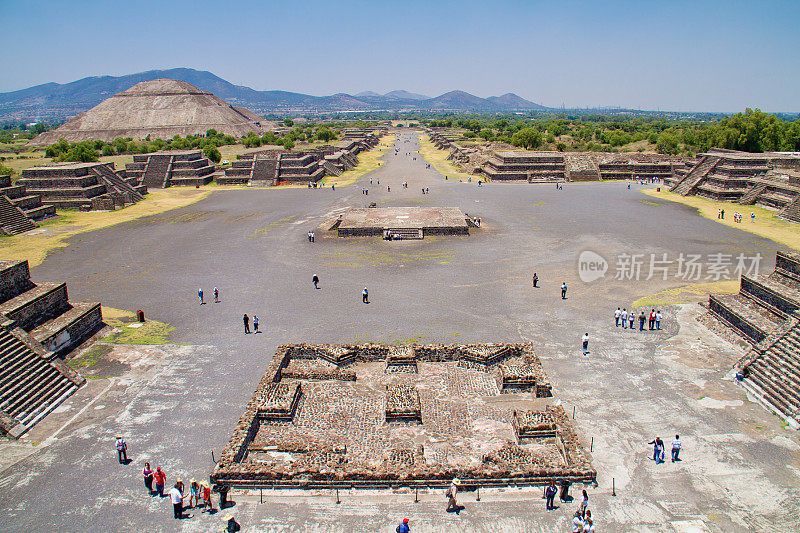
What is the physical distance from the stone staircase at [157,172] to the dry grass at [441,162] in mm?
37952

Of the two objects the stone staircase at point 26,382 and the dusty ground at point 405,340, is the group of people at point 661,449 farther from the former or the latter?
the stone staircase at point 26,382

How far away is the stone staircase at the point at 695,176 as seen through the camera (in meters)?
51.6

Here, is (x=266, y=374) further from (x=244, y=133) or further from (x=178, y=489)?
(x=244, y=133)

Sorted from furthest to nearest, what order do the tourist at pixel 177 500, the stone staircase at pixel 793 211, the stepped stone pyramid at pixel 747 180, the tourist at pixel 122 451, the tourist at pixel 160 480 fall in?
1. the stepped stone pyramid at pixel 747 180
2. the stone staircase at pixel 793 211
3. the tourist at pixel 122 451
4. the tourist at pixel 160 480
5. the tourist at pixel 177 500

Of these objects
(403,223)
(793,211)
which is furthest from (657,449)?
(793,211)

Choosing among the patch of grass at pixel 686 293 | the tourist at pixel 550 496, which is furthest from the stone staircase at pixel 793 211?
the tourist at pixel 550 496

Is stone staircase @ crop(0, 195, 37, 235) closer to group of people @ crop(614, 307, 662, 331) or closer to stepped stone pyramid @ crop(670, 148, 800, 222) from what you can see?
group of people @ crop(614, 307, 662, 331)

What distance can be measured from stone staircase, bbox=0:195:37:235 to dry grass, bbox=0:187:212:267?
2.83 feet

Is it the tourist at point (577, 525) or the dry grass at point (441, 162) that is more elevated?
the dry grass at point (441, 162)

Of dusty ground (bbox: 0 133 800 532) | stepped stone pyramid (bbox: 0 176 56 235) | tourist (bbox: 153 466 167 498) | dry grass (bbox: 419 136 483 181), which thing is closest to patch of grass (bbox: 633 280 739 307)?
dusty ground (bbox: 0 133 800 532)

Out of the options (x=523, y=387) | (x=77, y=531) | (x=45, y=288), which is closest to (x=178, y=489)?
(x=77, y=531)

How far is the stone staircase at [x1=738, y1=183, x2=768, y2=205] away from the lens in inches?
1810

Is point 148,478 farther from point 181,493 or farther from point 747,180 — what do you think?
point 747,180

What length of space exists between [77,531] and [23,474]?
125 inches
